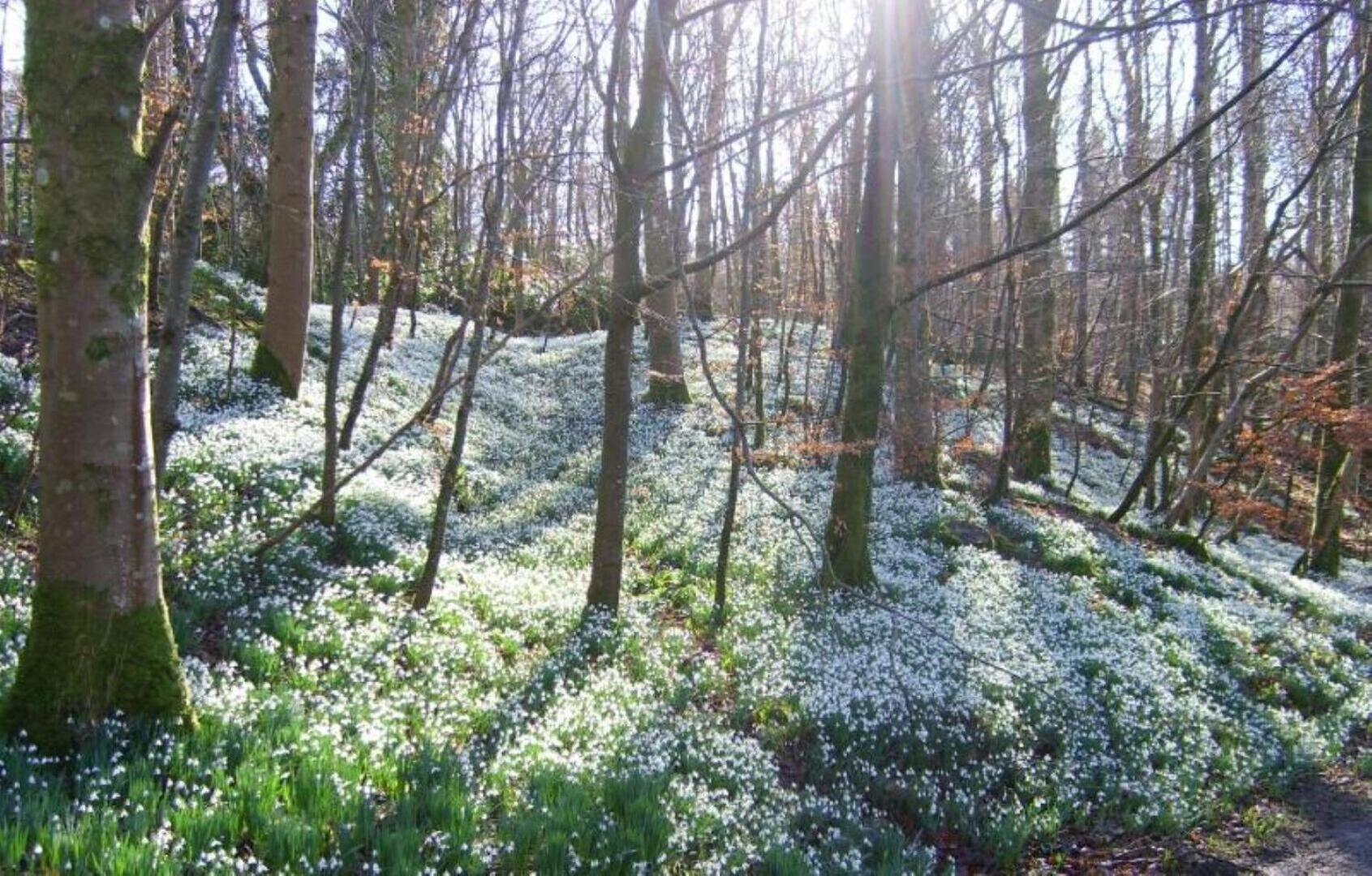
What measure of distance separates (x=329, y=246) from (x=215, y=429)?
19.9 meters

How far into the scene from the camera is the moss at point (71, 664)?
4062 millimetres

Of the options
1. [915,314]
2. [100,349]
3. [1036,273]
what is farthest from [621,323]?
[1036,273]

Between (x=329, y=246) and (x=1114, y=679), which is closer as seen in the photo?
(x=1114, y=679)

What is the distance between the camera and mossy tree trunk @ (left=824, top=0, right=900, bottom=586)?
9.32 m

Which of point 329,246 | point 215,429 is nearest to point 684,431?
point 215,429

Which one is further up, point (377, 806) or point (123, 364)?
point (123, 364)

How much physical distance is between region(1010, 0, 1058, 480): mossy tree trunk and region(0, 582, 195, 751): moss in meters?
12.7

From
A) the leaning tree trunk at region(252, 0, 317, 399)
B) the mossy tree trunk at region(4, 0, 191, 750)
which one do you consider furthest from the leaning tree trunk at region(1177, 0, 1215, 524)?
the mossy tree trunk at region(4, 0, 191, 750)

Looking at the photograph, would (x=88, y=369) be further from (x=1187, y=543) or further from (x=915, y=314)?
(x=1187, y=543)

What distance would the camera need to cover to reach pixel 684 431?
17.7 m

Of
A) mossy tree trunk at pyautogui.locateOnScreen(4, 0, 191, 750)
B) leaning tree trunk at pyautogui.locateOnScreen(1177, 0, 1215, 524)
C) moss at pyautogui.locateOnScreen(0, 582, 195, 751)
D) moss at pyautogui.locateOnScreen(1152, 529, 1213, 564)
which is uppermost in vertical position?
leaning tree trunk at pyautogui.locateOnScreen(1177, 0, 1215, 524)

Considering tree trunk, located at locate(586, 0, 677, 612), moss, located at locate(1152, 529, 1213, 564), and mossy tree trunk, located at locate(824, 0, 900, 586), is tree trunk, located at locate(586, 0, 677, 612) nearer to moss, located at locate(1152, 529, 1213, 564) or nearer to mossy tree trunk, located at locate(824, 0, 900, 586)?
mossy tree trunk, located at locate(824, 0, 900, 586)

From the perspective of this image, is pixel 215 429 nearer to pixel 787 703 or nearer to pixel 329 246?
pixel 787 703

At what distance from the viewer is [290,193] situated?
1200 cm
